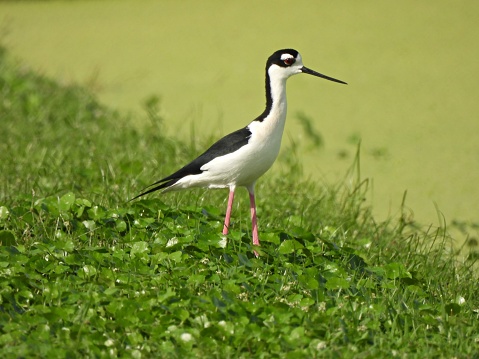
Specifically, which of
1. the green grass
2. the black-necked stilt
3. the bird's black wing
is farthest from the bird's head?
the green grass

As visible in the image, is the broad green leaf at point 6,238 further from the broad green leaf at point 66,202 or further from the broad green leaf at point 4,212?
the broad green leaf at point 66,202

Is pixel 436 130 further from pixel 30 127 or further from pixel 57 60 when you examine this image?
pixel 57 60

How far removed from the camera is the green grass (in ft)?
9.66

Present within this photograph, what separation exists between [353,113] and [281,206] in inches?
80.0

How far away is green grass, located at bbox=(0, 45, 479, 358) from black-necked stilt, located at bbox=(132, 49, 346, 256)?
0.59ft

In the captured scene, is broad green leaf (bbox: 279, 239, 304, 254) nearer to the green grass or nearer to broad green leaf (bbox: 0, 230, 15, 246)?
the green grass

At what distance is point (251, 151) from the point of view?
363 centimetres

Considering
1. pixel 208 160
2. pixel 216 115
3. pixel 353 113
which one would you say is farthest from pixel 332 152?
pixel 208 160

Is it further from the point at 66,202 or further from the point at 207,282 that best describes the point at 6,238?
the point at 207,282

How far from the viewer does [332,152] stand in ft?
20.0

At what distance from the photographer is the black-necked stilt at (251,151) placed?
366 centimetres

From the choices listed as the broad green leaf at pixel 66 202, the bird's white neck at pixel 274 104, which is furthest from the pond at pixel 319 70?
the broad green leaf at pixel 66 202

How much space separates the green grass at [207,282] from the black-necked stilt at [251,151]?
18cm

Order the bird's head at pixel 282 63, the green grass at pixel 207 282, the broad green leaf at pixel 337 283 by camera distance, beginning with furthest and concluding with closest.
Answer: the bird's head at pixel 282 63
the broad green leaf at pixel 337 283
the green grass at pixel 207 282
